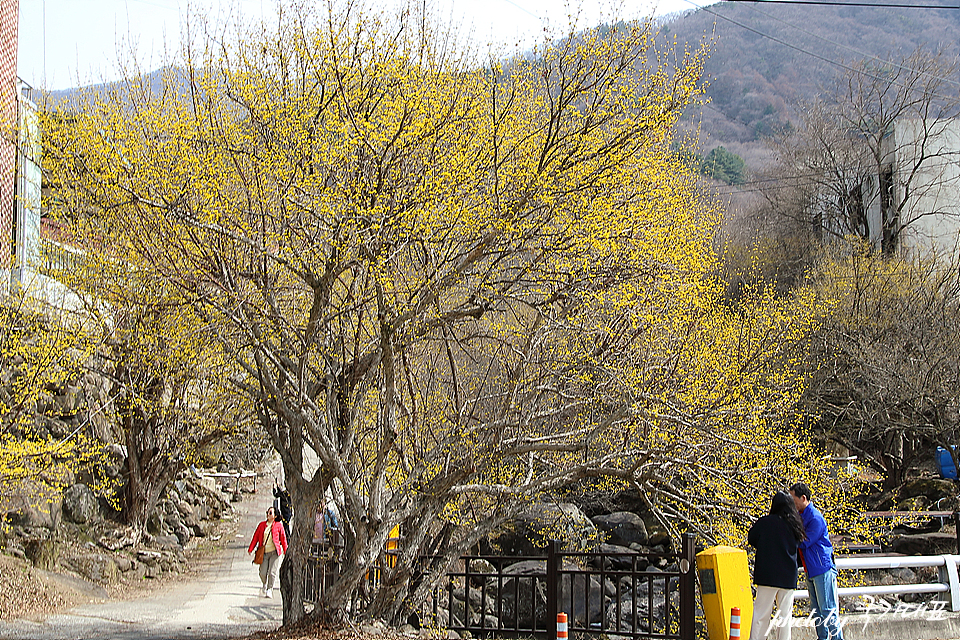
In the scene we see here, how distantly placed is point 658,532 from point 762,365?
11.9 meters

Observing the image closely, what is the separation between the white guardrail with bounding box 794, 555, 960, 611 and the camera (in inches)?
380

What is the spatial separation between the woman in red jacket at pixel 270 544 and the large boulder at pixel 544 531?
4.02 metres

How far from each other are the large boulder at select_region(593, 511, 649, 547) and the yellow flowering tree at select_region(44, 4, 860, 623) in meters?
13.0

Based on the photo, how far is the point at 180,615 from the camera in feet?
49.5

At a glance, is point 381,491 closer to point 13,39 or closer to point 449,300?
point 449,300

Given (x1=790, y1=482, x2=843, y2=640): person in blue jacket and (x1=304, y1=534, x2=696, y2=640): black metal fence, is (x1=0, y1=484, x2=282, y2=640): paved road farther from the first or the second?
(x1=790, y1=482, x2=843, y2=640): person in blue jacket

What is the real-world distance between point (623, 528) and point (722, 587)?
16.6 m

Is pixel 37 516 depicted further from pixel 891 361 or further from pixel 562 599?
pixel 891 361

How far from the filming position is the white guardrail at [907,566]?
9641mm

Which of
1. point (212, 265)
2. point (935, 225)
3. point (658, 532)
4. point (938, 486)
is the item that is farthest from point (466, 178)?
point (935, 225)

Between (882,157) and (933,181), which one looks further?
(882,157)

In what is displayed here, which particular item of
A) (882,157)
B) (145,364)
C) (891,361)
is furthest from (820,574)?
(882,157)

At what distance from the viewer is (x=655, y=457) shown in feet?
35.0

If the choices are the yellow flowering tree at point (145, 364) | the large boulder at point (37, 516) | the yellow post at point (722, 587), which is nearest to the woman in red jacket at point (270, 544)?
the yellow flowering tree at point (145, 364)
